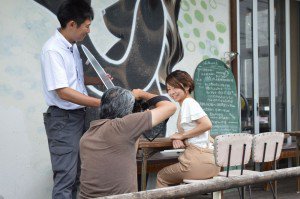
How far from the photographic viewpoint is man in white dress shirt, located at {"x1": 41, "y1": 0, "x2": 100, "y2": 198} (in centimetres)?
297

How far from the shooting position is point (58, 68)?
3000mm

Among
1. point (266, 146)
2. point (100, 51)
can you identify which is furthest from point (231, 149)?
point (100, 51)

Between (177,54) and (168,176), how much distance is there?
6.62 ft

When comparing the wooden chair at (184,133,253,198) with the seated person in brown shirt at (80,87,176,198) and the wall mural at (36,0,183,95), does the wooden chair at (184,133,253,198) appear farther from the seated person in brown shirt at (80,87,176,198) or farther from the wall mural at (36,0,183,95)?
the wall mural at (36,0,183,95)

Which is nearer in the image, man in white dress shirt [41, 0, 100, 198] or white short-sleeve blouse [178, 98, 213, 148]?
man in white dress shirt [41, 0, 100, 198]

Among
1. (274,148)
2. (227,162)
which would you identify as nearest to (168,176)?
(227,162)

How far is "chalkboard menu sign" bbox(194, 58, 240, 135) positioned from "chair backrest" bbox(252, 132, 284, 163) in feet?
5.83

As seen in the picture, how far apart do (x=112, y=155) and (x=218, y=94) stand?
351 centimetres

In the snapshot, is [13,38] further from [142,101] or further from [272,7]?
[272,7]

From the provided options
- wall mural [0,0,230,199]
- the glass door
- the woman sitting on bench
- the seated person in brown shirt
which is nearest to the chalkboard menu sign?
wall mural [0,0,230,199]

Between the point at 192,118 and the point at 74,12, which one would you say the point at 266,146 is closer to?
the point at 192,118

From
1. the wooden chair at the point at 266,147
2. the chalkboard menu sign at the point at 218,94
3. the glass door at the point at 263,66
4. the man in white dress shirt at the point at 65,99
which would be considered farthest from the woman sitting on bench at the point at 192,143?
the glass door at the point at 263,66

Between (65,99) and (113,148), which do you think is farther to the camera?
(65,99)

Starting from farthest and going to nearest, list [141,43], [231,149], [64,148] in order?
[141,43] < [231,149] < [64,148]
